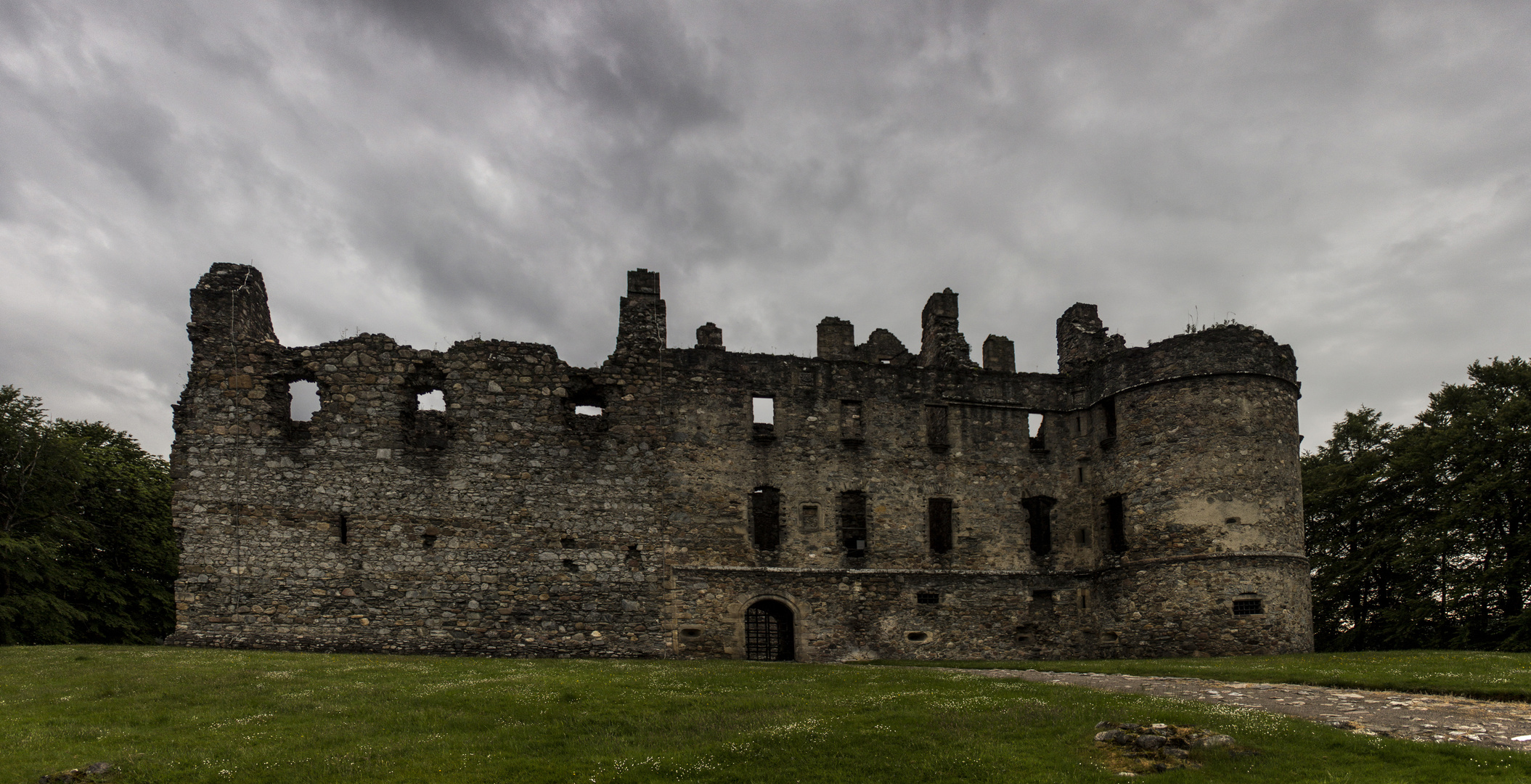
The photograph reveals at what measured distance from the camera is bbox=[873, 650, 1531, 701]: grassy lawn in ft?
50.2

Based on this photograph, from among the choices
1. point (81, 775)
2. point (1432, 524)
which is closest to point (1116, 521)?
point (1432, 524)

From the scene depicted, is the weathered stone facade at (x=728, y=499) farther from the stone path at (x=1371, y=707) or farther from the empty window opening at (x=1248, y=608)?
the stone path at (x=1371, y=707)

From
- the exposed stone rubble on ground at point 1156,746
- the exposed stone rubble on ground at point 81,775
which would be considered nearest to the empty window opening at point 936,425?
the exposed stone rubble on ground at point 1156,746

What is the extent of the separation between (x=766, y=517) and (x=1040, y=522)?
863 cm

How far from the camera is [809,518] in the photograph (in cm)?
2711

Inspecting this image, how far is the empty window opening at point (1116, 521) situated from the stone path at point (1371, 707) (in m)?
9.74

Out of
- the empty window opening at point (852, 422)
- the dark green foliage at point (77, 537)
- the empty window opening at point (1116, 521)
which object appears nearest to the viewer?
the empty window opening at point (1116, 521)

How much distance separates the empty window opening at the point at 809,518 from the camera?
27.0 m

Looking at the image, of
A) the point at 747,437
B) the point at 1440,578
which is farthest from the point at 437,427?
the point at 1440,578

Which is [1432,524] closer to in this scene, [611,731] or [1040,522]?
[1040,522]

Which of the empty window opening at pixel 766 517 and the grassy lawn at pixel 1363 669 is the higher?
the empty window opening at pixel 766 517

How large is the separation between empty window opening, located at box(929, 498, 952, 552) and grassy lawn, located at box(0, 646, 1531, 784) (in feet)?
33.4

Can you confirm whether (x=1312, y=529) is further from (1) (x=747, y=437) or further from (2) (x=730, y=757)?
(2) (x=730, y=757)

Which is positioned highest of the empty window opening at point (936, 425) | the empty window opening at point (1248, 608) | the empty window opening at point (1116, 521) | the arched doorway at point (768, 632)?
the empty window opening at point (936, 425)
